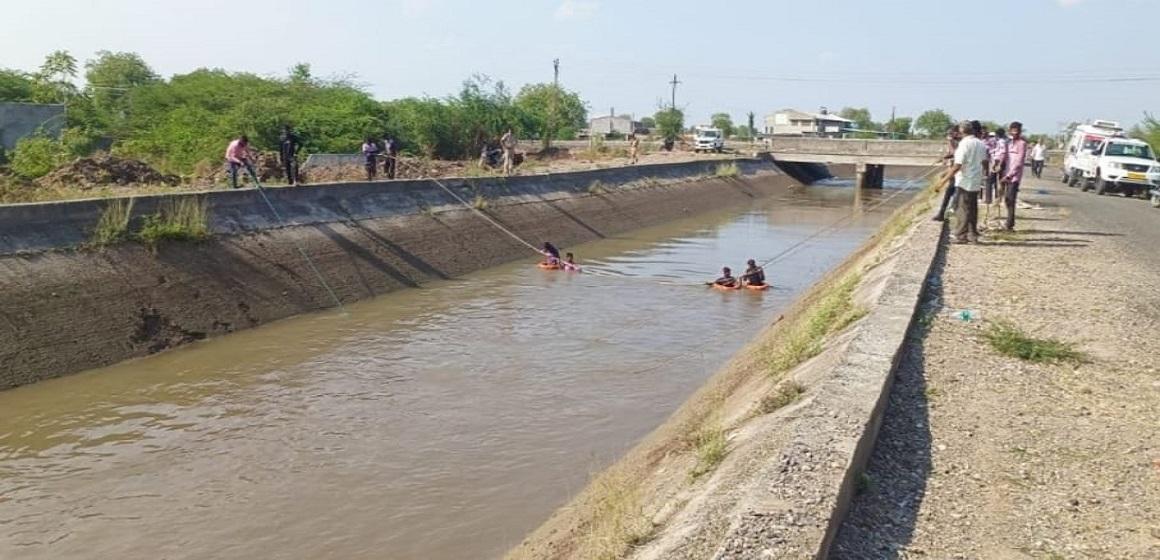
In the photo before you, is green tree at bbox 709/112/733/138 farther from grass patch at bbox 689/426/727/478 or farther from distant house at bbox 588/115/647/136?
grass patch at bbox 689/426/727/478

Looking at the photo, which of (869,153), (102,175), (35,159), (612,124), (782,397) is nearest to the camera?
(782,397)

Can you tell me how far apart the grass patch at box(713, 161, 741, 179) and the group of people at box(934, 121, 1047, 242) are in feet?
85.7

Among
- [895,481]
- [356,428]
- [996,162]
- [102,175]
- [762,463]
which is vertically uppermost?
[996,162]

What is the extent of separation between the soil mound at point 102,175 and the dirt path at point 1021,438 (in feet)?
57.9

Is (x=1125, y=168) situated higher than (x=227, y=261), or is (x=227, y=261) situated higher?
(x=1125, y=168)

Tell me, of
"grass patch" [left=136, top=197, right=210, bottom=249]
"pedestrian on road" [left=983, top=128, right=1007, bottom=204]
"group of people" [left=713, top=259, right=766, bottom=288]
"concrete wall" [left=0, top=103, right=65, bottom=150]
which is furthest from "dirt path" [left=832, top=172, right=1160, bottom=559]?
"concrete wall" [left=0, top=103, right=65, bottom=150]

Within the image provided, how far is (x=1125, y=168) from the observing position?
25516 millimetres

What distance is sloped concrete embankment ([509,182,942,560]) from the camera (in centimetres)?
381

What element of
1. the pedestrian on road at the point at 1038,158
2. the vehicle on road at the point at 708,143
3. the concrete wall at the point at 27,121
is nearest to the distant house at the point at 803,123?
the vehicle on road at the point at 708,143

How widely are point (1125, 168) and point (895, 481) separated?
2584 cm

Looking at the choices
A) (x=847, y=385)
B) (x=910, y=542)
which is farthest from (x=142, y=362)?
(x=910, y=542)

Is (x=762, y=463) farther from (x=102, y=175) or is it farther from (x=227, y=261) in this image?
(x=102, y=175)

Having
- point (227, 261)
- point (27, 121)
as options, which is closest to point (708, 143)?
point (27, 121)

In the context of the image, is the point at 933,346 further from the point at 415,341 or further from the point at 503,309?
the point at 503,309
